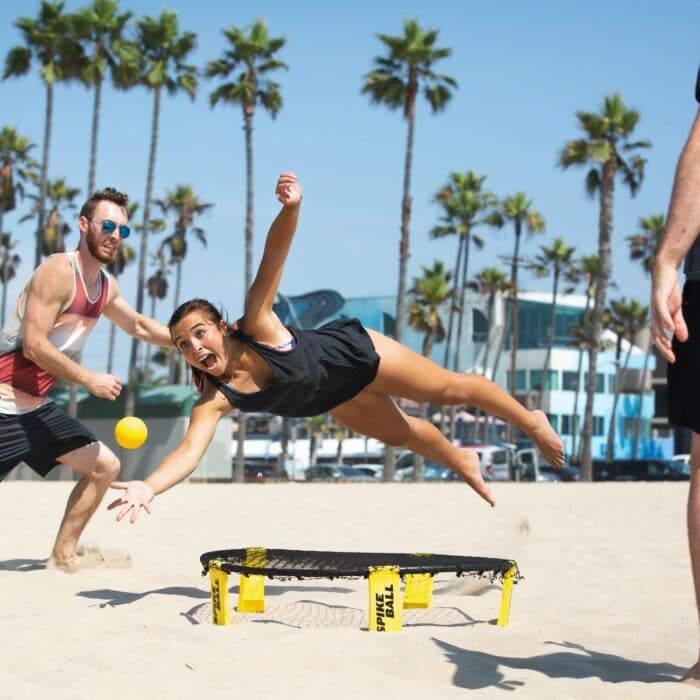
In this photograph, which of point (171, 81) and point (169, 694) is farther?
point (171, 81)

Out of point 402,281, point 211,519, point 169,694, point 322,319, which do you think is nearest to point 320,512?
point 211,519

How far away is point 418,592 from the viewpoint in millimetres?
5316

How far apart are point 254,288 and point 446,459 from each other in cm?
181

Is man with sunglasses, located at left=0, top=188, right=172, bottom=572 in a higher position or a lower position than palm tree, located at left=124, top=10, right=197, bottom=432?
lower

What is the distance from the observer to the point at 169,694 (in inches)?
141

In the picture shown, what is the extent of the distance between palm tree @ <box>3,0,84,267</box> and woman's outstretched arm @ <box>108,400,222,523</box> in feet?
110

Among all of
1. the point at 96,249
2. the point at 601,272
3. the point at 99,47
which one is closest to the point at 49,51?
the point at 99,47

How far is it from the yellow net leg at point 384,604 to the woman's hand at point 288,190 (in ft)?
5.61

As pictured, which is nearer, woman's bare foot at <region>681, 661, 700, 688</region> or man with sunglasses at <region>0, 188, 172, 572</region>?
woman's bare foot at <region>681, 661, 700, 688</region>

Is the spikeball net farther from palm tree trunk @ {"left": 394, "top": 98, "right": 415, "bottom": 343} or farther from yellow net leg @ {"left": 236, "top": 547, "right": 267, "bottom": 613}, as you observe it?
palm tree trunk @ {"left": 394, "top": 98, "right": 415, "bottom": 343}

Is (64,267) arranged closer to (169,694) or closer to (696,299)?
(169,694)

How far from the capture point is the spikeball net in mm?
4715

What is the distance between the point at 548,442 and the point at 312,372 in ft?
5.01

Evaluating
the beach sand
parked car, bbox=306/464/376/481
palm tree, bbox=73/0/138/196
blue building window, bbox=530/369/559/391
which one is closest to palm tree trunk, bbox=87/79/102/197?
palm tree, bbox=73/0/138/196
